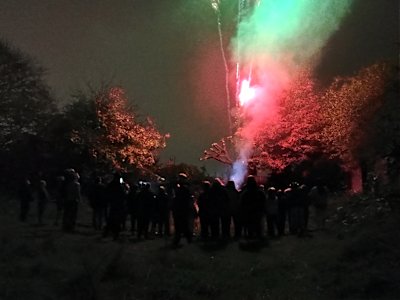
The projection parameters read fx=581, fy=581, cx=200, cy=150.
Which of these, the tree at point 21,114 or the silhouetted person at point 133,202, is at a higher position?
the tree at point 21,114

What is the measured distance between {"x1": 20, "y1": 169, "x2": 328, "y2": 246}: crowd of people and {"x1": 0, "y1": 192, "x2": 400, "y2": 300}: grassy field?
0.73m

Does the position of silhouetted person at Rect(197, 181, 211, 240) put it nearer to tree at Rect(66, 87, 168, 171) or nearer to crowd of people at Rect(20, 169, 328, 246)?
crowd of people at Rect(20, 169, 328, 246)

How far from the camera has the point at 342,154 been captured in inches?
1272

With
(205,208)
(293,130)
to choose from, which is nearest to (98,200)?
(205,208)

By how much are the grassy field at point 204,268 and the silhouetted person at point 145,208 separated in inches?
29.3

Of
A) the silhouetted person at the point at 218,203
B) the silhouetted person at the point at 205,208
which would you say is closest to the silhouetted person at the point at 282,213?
the silhouetted person at the point at 218,203

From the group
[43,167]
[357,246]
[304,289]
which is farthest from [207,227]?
[43,167]

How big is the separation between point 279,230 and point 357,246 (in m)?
4.40

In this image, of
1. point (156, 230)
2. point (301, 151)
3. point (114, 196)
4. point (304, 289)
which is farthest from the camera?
point (301, 151)

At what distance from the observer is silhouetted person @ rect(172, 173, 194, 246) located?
14461 mm

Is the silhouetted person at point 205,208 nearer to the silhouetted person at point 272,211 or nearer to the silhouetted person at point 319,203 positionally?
the silhouetted person at point 272,211

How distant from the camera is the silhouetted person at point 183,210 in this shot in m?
14.5

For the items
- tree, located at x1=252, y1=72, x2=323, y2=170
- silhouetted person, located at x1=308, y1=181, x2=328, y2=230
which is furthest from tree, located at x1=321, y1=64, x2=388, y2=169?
silhouetted person, located at x1=308, y1=181, x2=328, y2=230

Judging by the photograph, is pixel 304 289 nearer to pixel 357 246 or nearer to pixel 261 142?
pixel 357 246
